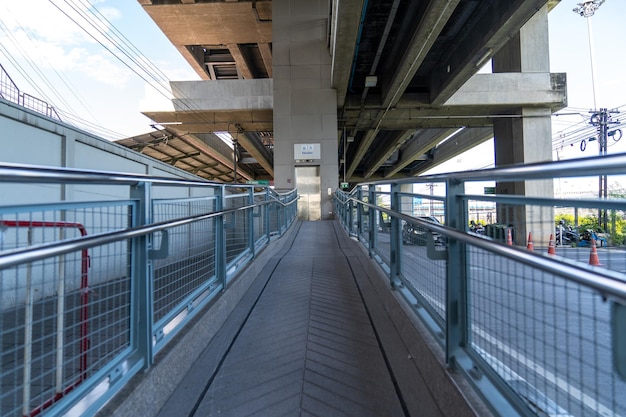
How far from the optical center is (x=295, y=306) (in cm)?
338

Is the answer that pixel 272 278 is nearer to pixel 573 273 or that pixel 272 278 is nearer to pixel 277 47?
pixel 573 273

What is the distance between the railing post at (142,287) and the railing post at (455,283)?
1557 millimetres

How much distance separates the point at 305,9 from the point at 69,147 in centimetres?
1356

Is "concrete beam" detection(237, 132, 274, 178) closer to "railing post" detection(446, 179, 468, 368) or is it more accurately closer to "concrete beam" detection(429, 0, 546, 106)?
"concrete beam" detection(429, 0, 546, 106)

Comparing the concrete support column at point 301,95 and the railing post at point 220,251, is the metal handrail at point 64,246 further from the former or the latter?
the concrete support column at point 301,95

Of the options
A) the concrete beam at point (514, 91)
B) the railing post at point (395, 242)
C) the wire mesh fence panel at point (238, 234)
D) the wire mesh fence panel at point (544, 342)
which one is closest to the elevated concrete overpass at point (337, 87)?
the concrete beam at point (514, 91)

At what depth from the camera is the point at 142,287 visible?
1962 millimetres

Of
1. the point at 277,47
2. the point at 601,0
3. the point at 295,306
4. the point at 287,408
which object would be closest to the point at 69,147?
the point at 295,306

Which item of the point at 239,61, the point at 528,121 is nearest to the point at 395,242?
the point at 528,121

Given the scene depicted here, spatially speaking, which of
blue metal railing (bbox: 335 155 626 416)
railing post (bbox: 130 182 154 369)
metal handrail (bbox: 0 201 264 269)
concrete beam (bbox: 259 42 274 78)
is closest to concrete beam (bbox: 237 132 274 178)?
concrete beam (bbox: 259 42 274 78)

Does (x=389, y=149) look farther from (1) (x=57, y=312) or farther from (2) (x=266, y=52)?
(1) (x=57, y=312)

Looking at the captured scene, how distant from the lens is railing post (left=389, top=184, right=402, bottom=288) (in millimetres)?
3162

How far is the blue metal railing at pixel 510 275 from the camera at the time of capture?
114 cm

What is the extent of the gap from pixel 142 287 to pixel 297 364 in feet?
3.47
